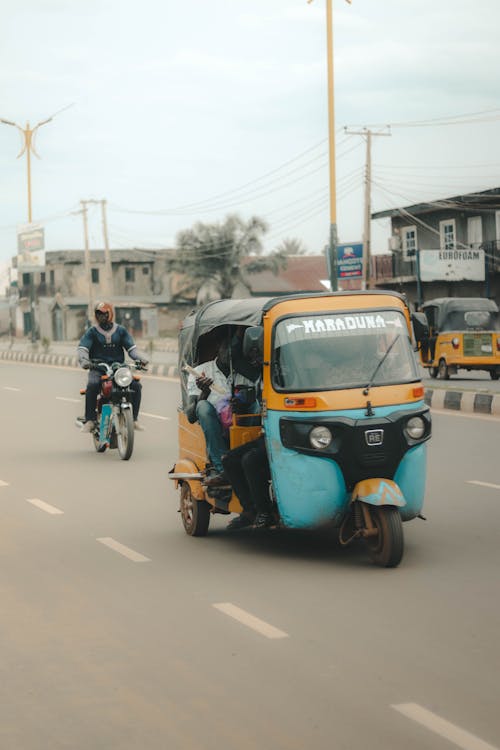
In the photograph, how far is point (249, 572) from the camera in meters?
8.05

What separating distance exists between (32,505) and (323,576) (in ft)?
14.2

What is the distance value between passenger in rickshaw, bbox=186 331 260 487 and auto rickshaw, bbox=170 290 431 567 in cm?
51

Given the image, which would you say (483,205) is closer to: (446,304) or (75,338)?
(446,304)

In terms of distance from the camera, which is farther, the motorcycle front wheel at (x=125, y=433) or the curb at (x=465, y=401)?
the curb at (x=465, y=401)

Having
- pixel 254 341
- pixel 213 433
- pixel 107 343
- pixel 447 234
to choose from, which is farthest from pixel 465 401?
pixel 447 234

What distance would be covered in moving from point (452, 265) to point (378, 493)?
4513 cm

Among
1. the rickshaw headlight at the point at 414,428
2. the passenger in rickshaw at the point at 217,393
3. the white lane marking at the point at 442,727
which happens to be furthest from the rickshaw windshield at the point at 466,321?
the white lane marking at the point at 442,727

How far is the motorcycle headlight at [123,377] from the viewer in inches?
591

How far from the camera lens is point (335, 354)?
838cm

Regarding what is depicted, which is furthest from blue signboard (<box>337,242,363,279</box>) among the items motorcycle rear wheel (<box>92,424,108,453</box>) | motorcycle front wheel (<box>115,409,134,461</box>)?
motorcycle front wheel (<box>115,409,134,461</box>)

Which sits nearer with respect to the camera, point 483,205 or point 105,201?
point 483,205

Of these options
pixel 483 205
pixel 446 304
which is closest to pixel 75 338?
pixel 483 205

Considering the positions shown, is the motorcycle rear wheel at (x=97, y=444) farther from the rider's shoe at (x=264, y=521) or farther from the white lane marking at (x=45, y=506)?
the rider's shoe at (x=264, y=521)

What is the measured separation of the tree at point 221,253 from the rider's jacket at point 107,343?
8093 cm
